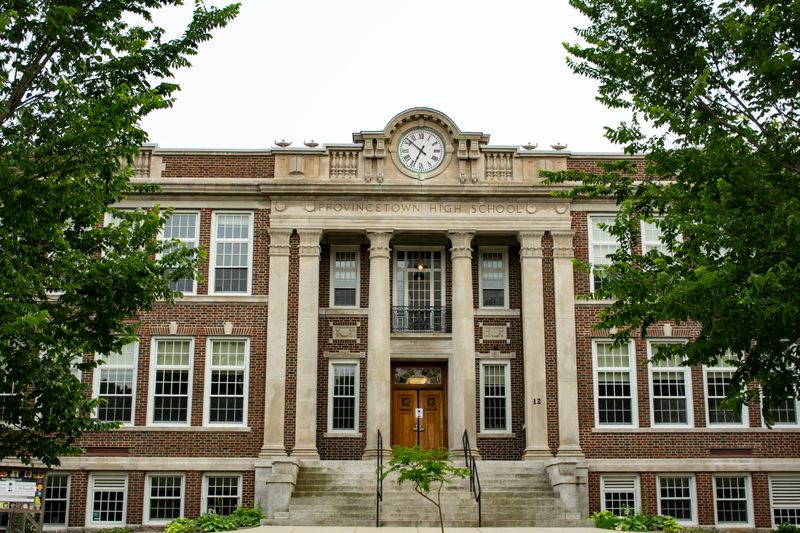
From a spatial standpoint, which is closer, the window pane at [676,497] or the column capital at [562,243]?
the window pane at [676,497]

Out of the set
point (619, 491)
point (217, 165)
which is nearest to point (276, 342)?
point (217, 165)

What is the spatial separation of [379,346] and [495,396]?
12.4 ft

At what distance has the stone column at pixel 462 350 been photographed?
2586 centimetres

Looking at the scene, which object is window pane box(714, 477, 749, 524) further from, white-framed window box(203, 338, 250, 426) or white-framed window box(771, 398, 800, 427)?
white-framed window box(203, 338, 250, 426)

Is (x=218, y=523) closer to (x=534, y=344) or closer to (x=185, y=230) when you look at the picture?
(x=185, y=230)

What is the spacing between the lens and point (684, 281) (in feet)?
42.8

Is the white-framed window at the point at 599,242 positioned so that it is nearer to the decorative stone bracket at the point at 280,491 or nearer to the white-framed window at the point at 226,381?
the white-framed window at the point at 226,381

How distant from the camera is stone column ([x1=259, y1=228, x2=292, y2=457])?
2562 centimetres

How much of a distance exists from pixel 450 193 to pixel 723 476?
10.9 meters

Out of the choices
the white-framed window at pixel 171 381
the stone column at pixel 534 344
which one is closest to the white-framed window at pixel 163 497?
the white-framed window at pixel 171 381

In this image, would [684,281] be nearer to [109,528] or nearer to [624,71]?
[624,71]

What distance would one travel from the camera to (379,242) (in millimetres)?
26969

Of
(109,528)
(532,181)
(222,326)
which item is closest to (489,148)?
(532,181)

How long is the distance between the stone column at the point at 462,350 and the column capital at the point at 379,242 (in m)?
1.81
